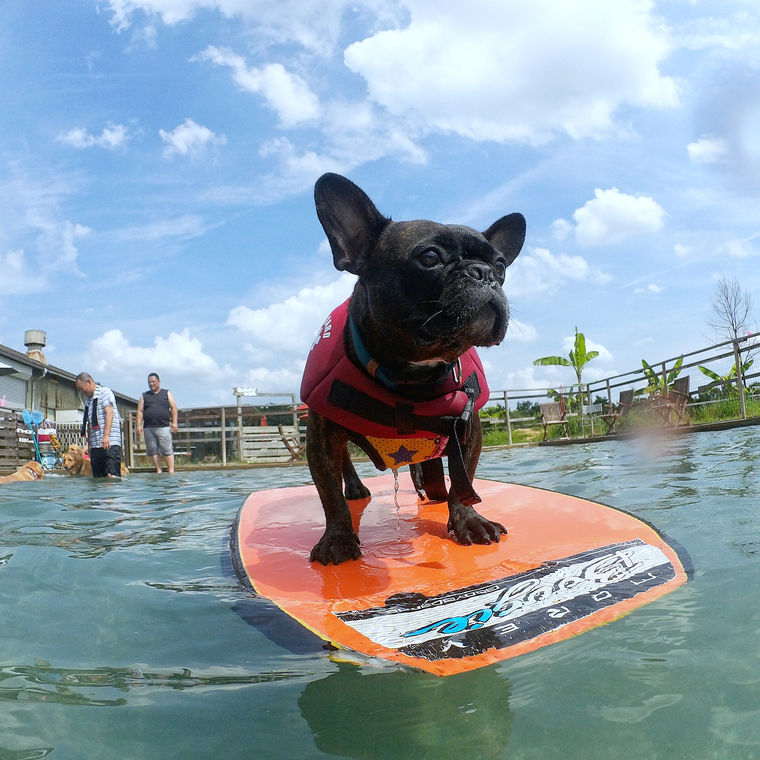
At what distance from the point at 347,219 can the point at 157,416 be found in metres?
8.06

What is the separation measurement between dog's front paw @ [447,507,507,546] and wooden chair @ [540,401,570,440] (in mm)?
13908

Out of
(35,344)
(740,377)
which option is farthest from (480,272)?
(35,344)

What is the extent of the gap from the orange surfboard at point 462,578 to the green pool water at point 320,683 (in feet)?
0.26

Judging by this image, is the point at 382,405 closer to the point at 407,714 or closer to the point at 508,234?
the point at 508,234

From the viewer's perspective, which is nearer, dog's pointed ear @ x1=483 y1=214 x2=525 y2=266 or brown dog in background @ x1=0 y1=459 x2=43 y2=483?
dog's pointed ear @ x1=483 y1=214 x2=525 y2=266

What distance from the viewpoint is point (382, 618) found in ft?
5.82

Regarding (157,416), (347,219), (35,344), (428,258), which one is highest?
(35,344)

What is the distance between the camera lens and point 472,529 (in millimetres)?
2619

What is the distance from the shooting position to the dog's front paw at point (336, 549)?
95.7 inches

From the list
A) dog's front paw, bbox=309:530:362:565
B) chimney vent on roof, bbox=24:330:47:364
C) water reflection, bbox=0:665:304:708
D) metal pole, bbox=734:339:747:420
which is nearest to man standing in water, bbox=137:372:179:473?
dog's front paw, bbox=309:530:362:565

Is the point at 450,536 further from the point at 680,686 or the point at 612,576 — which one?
the point at 680,686

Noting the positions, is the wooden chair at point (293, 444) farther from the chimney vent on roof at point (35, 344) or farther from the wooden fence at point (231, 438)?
the chimney vent on roof at point (35, 344)

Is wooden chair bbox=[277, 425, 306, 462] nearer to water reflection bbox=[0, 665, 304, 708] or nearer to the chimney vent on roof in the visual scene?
the chimney vent on roof

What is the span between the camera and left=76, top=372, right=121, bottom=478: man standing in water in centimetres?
816
